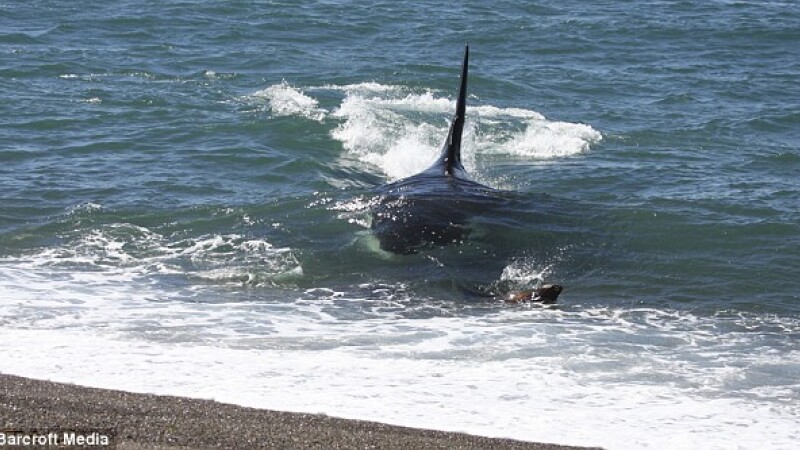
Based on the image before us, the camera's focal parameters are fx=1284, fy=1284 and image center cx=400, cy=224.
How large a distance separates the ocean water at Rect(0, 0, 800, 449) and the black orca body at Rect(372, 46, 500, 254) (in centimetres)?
23

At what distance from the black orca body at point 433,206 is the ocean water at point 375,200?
0.77ft

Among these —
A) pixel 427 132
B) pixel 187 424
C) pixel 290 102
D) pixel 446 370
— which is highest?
pixel 187 424

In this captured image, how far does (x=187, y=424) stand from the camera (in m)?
6.93

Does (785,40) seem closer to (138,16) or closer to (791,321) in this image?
(138,16)

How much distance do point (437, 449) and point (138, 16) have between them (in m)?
18.5

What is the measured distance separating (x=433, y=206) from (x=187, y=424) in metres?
5.70

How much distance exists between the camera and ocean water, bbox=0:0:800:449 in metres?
8.25

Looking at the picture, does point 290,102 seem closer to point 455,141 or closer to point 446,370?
point 455,141

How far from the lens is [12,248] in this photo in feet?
38.4

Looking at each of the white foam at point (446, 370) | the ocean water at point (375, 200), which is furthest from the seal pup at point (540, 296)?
the white foam at point (446, 370)

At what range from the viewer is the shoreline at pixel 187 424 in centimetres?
662

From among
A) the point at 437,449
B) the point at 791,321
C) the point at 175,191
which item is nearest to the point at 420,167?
the point at 175,191

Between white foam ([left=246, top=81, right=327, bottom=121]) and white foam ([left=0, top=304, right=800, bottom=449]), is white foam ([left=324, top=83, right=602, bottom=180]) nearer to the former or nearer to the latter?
white foam ([left=246, top=81, right=327, bottom=121])

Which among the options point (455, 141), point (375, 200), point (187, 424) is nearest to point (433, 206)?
point (375, 200)
